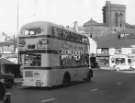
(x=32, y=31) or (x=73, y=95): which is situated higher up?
(x=32, y=31)

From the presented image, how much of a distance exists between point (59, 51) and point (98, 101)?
7.34 m

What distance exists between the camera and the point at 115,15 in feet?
545

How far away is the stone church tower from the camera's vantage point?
163750 mm

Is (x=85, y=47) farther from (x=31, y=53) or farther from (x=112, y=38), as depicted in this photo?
(x=112, y=38)

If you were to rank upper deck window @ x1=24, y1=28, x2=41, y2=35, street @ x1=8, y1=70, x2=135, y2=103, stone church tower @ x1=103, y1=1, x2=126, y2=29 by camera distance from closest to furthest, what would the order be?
street @ x1=8, y1=70, x2=135, y2=103 → upper deck window @ x1=24, y1=28, x2=41, y2=35 → stone church tower @ x1=103, y1=1, x2=126, y2=29

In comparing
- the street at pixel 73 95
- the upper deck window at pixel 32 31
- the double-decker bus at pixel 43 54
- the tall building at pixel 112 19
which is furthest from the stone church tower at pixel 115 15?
the street at pixel 73 95

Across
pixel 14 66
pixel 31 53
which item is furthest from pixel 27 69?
pixel 14 66

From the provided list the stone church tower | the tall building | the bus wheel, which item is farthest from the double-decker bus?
the stone church tower

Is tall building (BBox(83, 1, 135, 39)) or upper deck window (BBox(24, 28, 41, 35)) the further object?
tall building (BBox(83, 1, 135, 39))

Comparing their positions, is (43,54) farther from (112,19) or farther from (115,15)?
(112,19)

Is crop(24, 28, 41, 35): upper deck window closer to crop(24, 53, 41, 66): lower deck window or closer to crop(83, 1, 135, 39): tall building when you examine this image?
crop(24, 53, 41, 66): lower deck window

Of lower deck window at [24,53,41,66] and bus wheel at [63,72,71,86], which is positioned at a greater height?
lower deck window at [24,53,41,66]

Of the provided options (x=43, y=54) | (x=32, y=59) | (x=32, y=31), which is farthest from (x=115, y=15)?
(x=43, y=54)

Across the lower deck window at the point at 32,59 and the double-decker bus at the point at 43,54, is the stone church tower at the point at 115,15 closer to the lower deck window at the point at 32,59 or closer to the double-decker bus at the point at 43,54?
the double-decker bus at the point at 43,54
